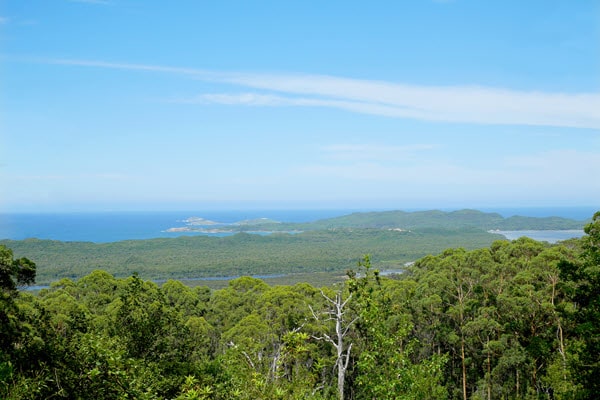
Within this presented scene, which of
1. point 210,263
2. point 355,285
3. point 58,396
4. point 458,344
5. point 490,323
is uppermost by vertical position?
point 355,285

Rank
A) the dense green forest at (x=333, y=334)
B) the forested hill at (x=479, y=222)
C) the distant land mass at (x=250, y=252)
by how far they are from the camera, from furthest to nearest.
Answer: the forested hill at (x=479, y=222)
the distant land mass at (x=250, y=252)
the dense green forest at (x=333, y=334)

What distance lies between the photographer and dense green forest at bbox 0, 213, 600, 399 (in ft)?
19.6

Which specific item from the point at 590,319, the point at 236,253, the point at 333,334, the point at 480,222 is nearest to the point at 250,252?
the point at 236,253

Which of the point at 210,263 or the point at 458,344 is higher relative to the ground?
the point at 458,344

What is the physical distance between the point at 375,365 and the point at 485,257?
14325 mm

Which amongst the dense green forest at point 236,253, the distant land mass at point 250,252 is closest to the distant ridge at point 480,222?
the distant land mass at point 250,252

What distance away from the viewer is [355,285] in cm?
765

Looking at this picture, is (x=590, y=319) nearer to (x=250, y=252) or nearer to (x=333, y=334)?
(x=333, y=334)

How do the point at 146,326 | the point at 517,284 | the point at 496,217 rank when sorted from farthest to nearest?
the point at 496,217
the point at 517,284
the point at 146,326

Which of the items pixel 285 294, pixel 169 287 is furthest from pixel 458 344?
pixel 169 287

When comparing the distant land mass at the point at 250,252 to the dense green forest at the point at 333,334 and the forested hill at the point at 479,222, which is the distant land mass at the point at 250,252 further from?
the dense green forest at the point at 333,334

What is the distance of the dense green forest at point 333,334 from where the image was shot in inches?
236

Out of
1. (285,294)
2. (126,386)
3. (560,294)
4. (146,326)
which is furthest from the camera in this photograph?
(285,294)

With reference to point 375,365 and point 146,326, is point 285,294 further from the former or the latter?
point 375,365
